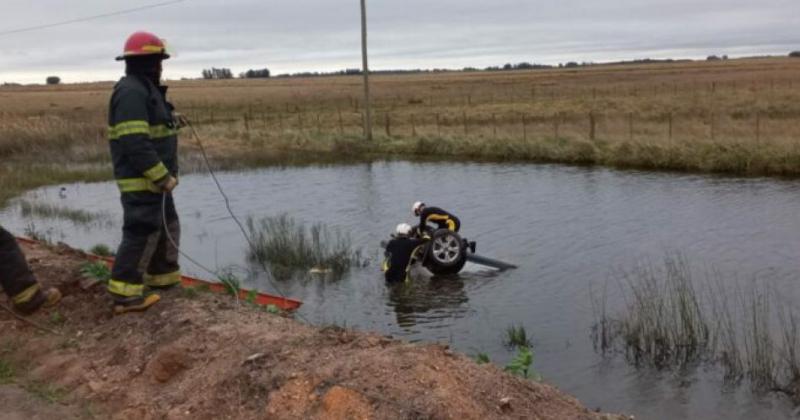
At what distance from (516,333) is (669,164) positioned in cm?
1539

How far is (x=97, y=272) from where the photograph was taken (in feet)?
24.8

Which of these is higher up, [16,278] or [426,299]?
[16,278]

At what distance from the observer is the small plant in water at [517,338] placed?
8.50 metres

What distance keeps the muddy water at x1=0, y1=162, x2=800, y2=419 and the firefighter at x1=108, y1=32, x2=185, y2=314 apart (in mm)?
3270

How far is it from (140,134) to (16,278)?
1.88m

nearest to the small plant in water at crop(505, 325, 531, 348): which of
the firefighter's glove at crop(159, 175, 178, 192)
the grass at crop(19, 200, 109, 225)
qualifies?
the firefighter's glove at crop(159, 175, 178, 192)

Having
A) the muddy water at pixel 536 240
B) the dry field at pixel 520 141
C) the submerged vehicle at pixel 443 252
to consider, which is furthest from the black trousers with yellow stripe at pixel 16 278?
the dry field at pixel 520 141

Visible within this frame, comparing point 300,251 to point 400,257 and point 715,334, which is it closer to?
point 400,257

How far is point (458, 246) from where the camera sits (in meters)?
11.2

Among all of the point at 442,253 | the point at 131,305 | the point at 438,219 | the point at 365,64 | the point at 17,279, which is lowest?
the point at 442,253

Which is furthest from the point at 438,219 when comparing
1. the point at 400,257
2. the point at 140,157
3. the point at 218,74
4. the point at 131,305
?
the point at 218,74

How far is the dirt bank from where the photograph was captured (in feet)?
14.3

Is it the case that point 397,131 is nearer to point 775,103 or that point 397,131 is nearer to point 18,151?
point 18,151

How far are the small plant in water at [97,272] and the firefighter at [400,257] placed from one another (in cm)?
422
